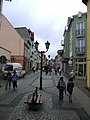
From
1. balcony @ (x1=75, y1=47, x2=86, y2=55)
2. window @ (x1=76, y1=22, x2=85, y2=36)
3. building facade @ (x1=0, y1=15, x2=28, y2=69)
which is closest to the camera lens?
building facade @ (x1=0, y1=15, x2=28, y2=69)

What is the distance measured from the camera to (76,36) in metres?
42.0

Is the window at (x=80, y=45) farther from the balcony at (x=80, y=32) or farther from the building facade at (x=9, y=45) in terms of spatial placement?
the building facade at (x=9, y=45)

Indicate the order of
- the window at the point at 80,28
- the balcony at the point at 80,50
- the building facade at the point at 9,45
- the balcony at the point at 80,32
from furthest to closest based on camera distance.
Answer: the window at the point at 80,28 → the balcony at the point at 80,32 → the balcony at the point at 80,50 → the building facade at the point at 9,45

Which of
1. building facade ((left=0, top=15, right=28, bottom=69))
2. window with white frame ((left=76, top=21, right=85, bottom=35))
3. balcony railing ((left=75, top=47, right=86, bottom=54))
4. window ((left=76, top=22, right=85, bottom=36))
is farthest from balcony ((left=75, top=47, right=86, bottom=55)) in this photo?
building facade ((left=0, top=15, right=28, bottom=69))

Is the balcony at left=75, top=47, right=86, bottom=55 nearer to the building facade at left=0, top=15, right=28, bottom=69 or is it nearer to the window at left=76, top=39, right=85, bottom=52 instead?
the window at left=76, top=39, right=85, bottom=52

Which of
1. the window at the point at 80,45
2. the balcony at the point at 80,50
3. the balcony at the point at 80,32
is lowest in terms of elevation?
the balcony at the point at 80,50

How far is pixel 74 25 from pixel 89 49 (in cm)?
2000

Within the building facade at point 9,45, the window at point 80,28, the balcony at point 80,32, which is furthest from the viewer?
the window at point 80,28

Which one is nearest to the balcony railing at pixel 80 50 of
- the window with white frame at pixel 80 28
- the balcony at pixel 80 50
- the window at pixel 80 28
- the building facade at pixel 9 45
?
the balcony at pixel 80 50

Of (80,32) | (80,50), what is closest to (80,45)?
(80,50)

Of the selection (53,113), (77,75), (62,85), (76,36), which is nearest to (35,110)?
(53,113)

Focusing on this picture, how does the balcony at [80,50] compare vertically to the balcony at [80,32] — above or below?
below

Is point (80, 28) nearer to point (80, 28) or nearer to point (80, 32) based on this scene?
point (80, 28)

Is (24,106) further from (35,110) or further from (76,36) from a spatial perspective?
(76,36)
